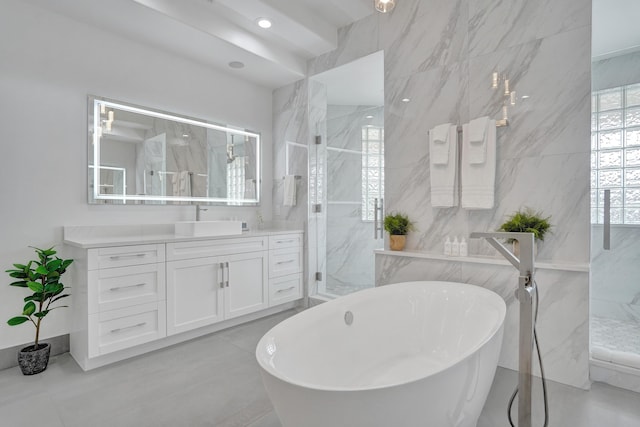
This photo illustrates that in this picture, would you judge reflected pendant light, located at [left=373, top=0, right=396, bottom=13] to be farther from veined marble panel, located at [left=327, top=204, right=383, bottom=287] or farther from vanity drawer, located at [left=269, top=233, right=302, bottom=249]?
veined marble panel, located at [left=327, top=204, right=383, bottom=287]

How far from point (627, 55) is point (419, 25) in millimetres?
1839

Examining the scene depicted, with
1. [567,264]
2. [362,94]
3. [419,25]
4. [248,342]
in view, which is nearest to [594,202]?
[567,264]

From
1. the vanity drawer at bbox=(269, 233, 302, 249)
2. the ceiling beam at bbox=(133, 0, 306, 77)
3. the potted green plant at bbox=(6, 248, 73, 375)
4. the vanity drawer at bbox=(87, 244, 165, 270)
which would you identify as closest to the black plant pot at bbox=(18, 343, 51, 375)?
the potted green plant at bbox=(6, 248, 73, 375)

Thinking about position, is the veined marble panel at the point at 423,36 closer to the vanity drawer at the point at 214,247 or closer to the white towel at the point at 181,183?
the vanity drawer at the point at 214,247

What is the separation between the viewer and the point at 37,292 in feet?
7.06

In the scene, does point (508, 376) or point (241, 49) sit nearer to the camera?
point (508, 376)

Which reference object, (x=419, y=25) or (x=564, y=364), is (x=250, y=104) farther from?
(x=564, y=364)

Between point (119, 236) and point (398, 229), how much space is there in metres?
2.34

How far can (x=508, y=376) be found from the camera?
219 cm

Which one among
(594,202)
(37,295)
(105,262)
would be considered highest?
(594,202)

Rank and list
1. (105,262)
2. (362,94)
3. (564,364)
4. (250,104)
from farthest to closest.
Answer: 1. (362,94)
2. (250,104)
3. (105,262)
4. (564,364)

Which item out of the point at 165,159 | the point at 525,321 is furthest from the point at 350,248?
the point at 525,321

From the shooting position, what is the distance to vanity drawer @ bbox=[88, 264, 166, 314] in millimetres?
2191

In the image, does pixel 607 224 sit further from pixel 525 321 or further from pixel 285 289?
pixel 285 289
